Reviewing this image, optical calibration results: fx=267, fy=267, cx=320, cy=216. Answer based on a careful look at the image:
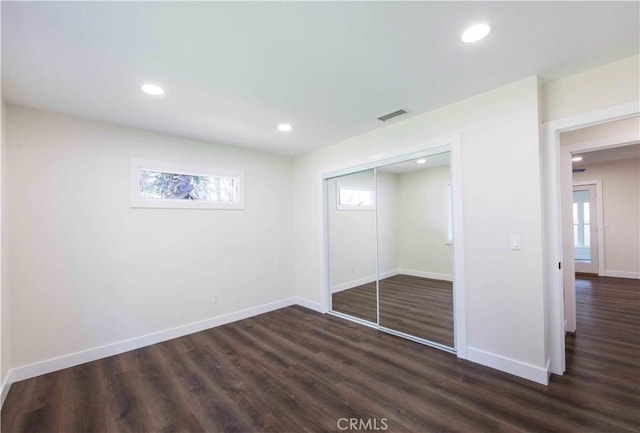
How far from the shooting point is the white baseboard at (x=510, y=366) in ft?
7.41

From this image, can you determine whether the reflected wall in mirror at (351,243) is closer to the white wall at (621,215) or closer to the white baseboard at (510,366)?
the white baseboard at (510,366)

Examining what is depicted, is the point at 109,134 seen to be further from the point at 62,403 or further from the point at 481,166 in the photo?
the point at 481,166

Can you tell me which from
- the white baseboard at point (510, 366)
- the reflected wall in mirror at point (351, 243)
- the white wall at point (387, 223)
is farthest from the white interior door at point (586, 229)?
the white baseboard at point (510, 366)

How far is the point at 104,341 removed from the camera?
299cm

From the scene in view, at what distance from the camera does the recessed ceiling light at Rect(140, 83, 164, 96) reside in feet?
7.52

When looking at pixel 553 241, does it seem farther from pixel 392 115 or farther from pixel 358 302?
pixel 358 302

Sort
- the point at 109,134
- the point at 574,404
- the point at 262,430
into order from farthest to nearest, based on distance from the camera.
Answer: the point at 109,134
the point at 574,404
the point at 262,430

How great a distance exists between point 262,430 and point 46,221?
2909 millimetres

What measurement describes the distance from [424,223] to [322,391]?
10.3 ft

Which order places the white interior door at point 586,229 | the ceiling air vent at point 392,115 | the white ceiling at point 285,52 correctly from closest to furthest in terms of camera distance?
the white ceiling at point 285,52 < the ceiling air vent at point 392,115 < the white interior door at point 586,229

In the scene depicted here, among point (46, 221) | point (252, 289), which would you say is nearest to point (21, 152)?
point (46, 221)

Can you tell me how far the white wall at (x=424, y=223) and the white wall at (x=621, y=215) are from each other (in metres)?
5.10

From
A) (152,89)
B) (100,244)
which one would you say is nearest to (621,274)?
(152,89)

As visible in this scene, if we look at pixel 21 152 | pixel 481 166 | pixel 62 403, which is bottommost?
pixel 62 403
